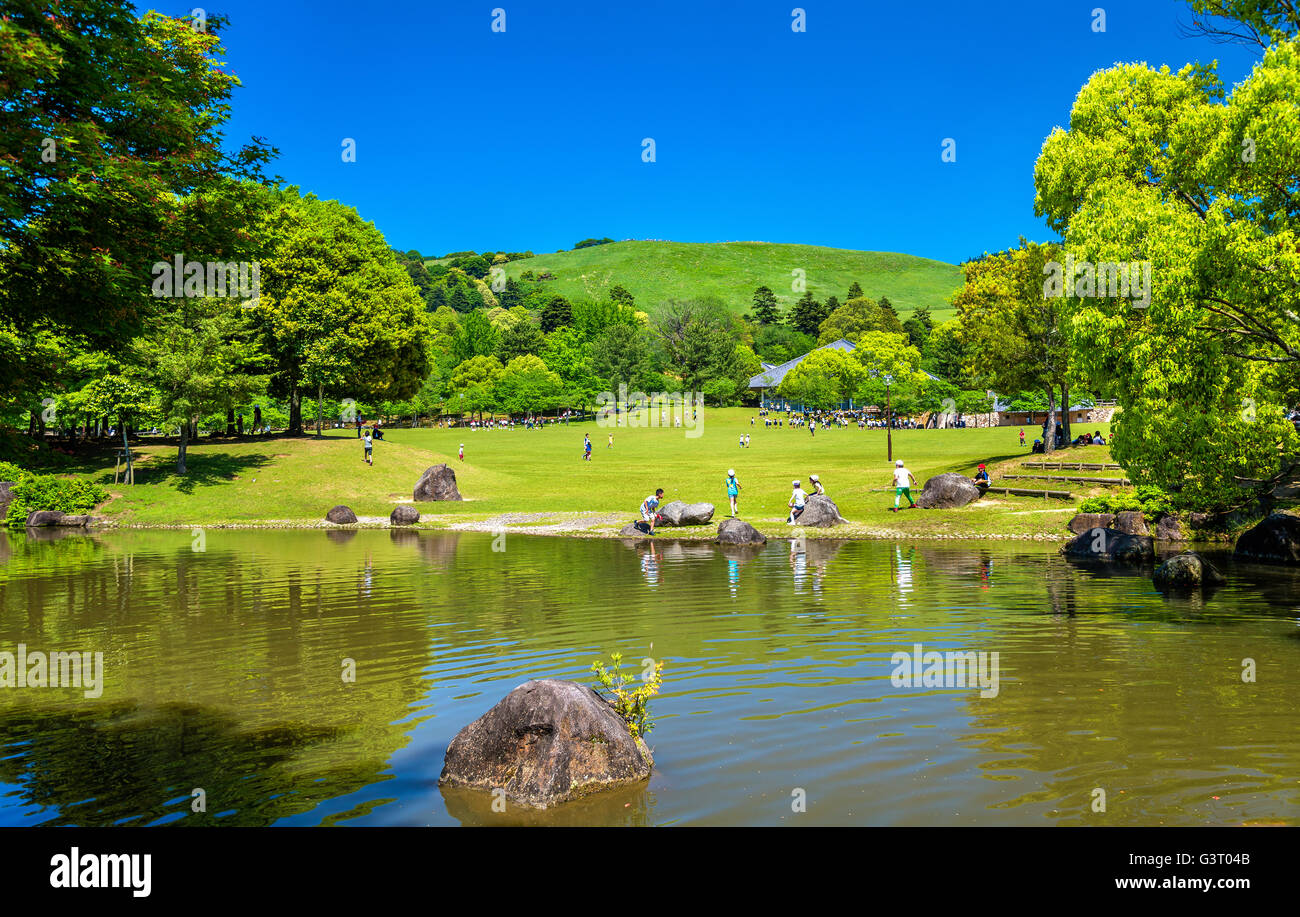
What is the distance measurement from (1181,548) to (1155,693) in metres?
17.6

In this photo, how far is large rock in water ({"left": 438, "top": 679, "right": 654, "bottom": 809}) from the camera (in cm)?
877

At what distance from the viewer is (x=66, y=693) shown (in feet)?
41.8

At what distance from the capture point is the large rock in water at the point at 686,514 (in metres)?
33.4

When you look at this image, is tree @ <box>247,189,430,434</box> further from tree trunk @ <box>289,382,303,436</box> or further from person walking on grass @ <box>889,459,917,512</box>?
person walking on grass @ <box>889,459,917,512</box>

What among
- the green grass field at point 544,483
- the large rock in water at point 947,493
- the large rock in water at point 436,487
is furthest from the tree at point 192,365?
the large rock in water at point 947,493

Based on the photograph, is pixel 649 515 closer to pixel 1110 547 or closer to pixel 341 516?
pixel 341 516

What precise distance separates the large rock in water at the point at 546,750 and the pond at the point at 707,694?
268mm

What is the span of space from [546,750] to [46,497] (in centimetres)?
4178

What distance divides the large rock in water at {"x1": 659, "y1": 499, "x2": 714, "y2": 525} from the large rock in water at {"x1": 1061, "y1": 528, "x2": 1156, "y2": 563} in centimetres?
1269

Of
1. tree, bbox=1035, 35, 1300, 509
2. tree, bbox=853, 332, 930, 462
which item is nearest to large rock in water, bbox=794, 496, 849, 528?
tree, bbox=1035, 35, 1300, 509

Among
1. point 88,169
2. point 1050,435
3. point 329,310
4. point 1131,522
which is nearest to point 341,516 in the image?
point 329,310

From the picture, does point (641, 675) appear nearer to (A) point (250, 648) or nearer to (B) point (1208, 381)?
(A) point (250, 648)

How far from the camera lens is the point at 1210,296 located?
693 inches
